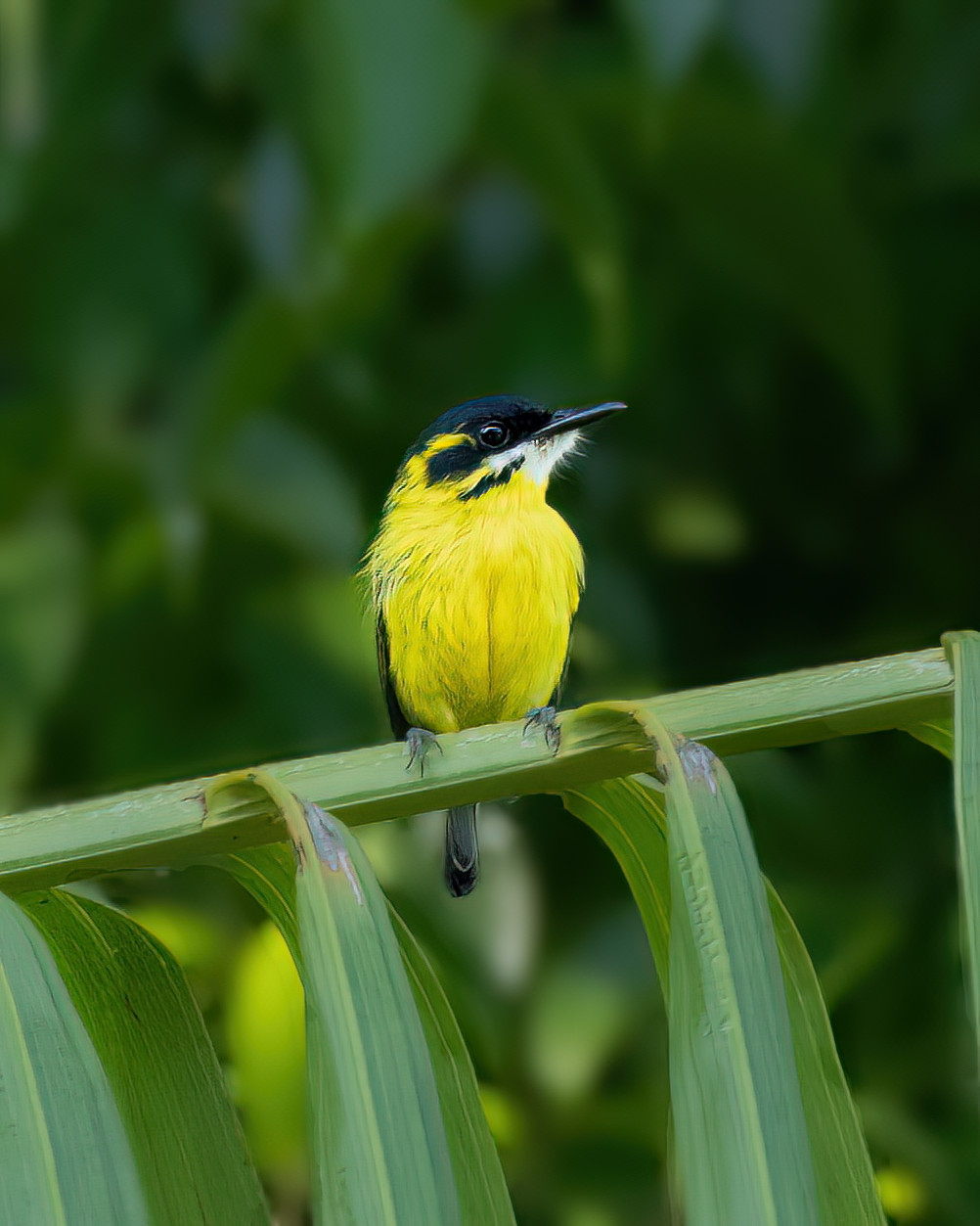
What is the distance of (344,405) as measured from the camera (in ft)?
10.5

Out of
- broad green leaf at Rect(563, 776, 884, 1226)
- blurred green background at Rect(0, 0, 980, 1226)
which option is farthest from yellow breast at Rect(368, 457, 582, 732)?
broad green leaf at Rect(563, 776, 884, 1226)

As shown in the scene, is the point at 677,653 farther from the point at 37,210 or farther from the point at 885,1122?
the point at 37,210

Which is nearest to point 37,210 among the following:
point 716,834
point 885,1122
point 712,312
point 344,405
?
point 344,405

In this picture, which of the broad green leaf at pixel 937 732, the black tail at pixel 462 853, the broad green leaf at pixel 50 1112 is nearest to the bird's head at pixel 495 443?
the black tail at pixel 462 853

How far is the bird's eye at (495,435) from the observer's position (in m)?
2.79

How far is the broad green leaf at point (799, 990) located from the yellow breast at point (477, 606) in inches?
51.3

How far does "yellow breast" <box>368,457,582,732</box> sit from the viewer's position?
2.44m

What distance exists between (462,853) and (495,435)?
737 mm

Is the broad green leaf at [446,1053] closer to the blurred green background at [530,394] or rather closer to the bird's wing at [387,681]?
the blurred green background at [530,394]

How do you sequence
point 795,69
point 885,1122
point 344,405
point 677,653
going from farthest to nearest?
point 677,653 → point 344,405 → point 795,69 → point 885,1122

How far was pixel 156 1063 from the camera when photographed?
1.06 meters

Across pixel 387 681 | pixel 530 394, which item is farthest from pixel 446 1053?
pixel 530 394

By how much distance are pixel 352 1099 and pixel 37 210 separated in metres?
2.72

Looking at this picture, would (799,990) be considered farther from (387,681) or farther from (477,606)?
(387,681)
